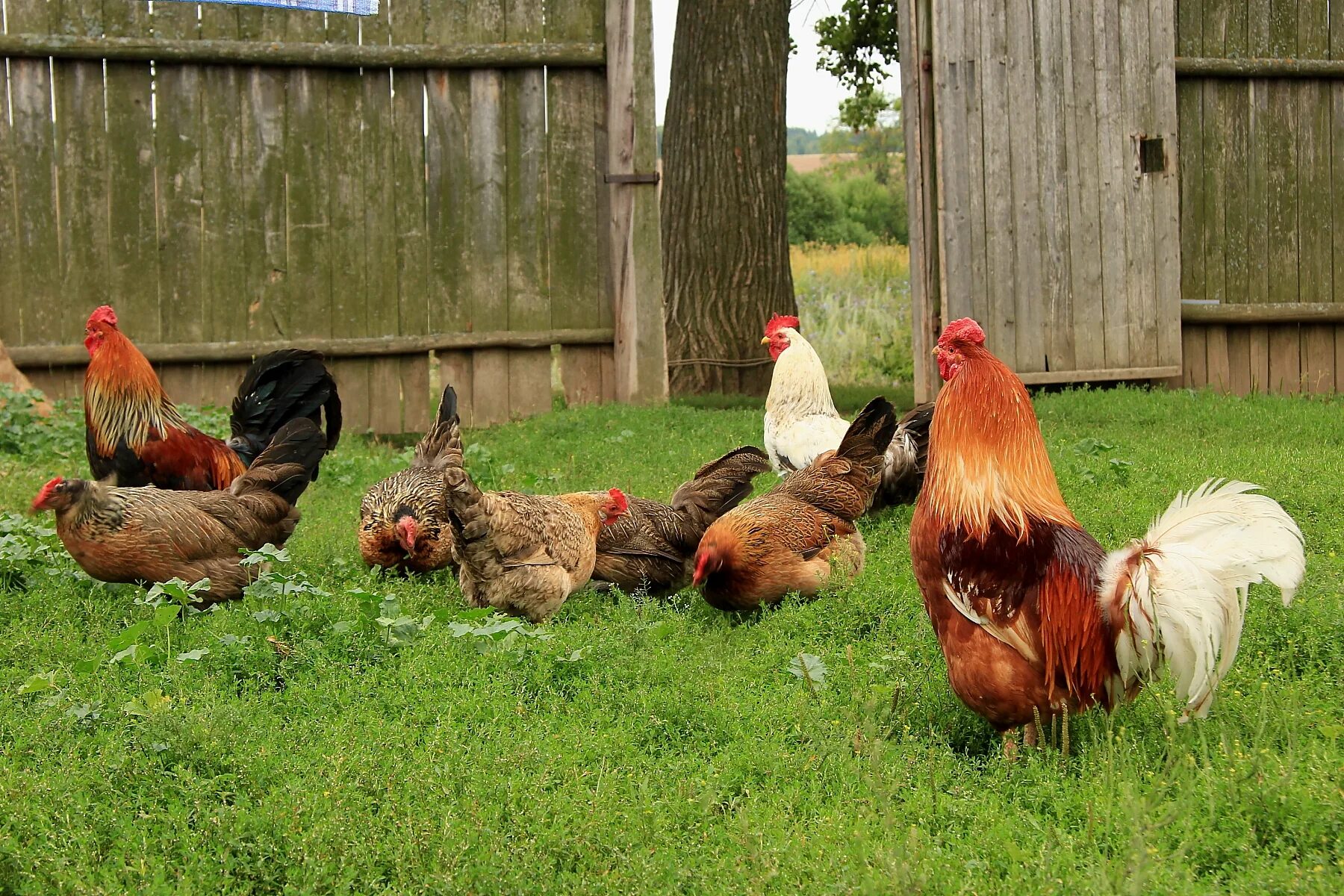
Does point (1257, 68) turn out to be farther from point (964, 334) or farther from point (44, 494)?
point (44, 494)

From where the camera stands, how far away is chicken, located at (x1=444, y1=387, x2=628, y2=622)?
5.54 meters

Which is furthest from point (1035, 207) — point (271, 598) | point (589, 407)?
point (271, 598)

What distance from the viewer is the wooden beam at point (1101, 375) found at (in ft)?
35.4

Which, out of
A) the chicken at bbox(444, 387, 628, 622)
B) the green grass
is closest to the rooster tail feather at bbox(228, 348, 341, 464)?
the green grass

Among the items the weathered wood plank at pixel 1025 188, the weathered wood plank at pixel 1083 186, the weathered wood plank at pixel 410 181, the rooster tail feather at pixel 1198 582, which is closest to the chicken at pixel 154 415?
the weathered wood plank at pixel 410 181

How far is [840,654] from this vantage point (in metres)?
5.07

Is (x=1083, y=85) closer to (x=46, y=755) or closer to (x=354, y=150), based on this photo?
(x=354, y=150)

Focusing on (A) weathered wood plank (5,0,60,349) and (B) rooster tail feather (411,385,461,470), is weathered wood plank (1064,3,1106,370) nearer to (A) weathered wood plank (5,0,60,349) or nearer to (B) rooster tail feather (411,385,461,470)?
(B) rooster tail feather (411,385,461,470)

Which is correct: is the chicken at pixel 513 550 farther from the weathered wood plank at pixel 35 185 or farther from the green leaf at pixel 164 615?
the weathered wood plank at pixel 35 185

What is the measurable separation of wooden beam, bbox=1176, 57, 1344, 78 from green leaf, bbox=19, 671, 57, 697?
34.1 feet

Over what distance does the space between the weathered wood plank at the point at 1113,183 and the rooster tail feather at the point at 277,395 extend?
23.3ft

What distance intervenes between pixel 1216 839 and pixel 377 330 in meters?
8.56

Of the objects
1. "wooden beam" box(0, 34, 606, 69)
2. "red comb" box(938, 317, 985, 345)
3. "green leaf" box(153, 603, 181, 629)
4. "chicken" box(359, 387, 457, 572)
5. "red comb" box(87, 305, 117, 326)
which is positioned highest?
"wooden beam" box(0, 34, 606, 69)

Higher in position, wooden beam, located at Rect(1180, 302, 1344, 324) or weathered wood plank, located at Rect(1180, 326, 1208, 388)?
wooden beam, located at Rect(1180, 302, 1344, 324)
